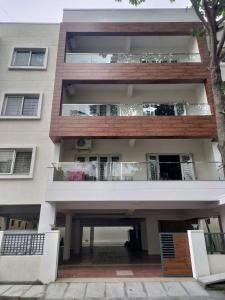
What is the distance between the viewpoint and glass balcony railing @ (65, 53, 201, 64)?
40.9 ft

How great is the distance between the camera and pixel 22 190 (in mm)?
10430

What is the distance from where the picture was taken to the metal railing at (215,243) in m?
8.15

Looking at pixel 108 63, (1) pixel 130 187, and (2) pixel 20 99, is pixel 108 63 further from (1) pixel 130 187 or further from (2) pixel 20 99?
(1) pixel 130 187

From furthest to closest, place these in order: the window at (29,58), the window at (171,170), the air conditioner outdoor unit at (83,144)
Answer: the window at (29,58) < the air conditioner outdoor unit at (83,144) < the window at (171,170)

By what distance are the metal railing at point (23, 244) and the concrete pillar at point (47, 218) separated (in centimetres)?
140

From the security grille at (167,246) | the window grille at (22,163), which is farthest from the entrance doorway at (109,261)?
the window grille at (22,163)

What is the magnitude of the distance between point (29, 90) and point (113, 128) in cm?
517

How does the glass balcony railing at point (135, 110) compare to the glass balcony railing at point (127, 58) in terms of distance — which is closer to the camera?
the glass balcony railing at point (135, 110)

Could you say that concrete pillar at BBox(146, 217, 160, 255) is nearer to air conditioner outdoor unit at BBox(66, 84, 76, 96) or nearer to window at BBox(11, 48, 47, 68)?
air conditioner outdoor unit at BBox(66, 84, 76, 96)

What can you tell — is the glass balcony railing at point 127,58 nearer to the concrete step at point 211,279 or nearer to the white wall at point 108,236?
the concrete step at point 211,279

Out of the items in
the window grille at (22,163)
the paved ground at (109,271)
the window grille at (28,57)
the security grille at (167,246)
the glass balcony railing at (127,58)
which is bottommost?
the paved ground at (109,271)

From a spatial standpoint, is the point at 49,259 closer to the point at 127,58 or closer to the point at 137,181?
the point at 137,181

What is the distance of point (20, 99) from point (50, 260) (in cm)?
840

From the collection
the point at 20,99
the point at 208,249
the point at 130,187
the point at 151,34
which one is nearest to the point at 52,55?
the point at 20,99
